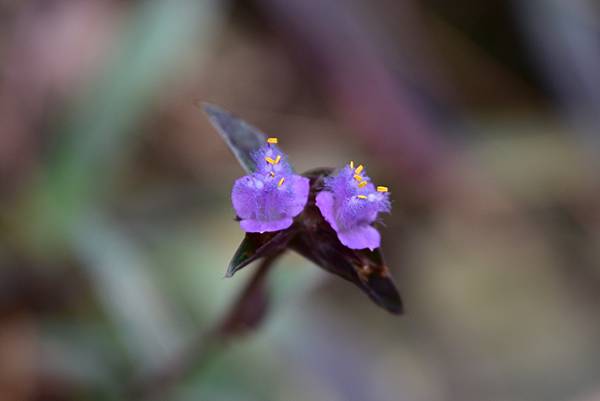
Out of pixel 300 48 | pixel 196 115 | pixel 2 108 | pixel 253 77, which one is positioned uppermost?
pixel 300 48

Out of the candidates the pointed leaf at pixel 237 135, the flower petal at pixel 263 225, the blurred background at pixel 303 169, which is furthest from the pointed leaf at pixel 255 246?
the blurred background at pixel 303 169

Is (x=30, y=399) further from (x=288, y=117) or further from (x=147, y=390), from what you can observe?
(x=288, y=117)

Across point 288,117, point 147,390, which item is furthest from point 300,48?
point 147,390

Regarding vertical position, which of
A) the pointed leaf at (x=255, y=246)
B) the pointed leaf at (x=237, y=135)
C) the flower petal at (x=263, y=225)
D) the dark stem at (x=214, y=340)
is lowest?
the dark stem at (x=214, y=340)

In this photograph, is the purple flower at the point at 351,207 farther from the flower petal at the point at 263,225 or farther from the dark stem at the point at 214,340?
the dark stem at the point at 214,340

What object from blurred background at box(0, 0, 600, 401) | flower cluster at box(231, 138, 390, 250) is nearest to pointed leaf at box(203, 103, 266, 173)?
flower cluster at box(231, 138, 390, 250)

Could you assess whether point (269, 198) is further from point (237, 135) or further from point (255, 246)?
point (237, 135)
